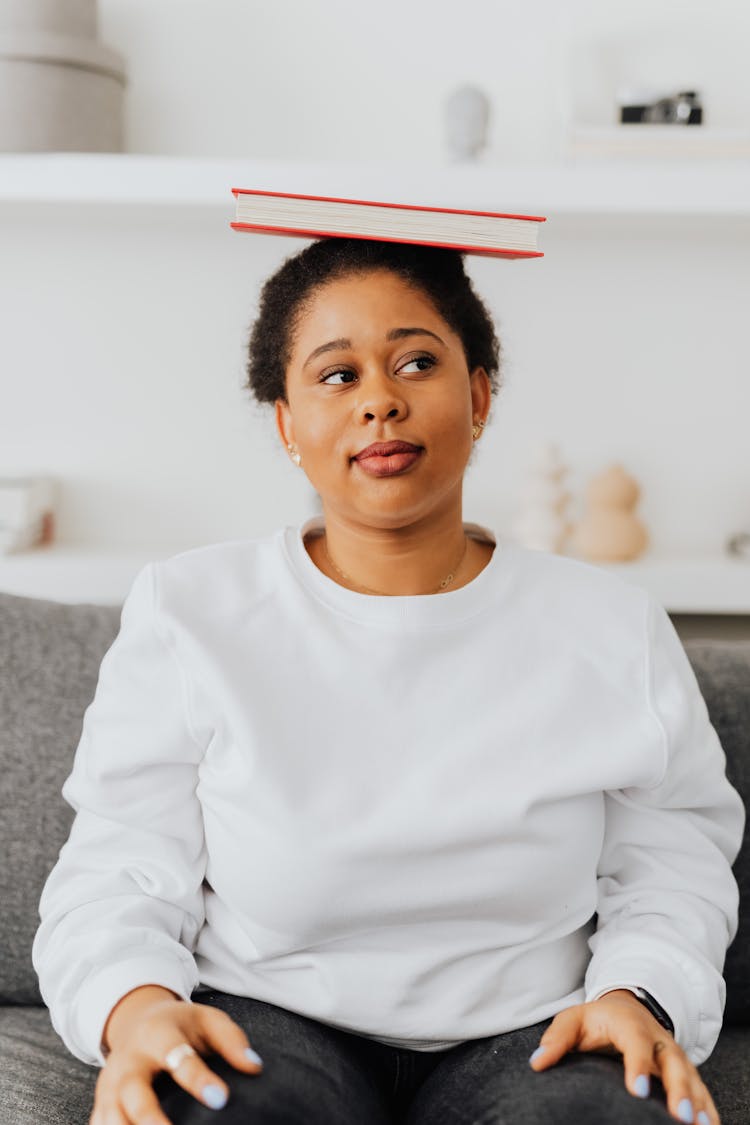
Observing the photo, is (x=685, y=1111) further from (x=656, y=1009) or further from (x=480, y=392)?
(x=480, y=392)

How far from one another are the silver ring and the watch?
0.37 meters

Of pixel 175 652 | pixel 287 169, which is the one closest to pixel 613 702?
pixel 175 652

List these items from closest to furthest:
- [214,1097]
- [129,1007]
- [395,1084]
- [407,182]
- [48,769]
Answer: [214,1097] < [129,1007] < [395,1084] < [48,769] < [407,182]

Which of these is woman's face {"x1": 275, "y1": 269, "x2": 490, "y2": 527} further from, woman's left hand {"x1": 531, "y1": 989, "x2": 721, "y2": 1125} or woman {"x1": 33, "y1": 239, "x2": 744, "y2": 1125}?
woman's left hand {"x1": 531, "y1": 989, "x2": 721, "y2": 1125}

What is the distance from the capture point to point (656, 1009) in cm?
103

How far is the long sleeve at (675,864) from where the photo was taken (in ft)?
3.52

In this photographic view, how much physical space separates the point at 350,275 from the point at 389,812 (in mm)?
484

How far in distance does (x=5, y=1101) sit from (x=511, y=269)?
55.0 inches

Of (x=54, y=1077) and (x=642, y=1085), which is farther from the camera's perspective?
(x=54, y=1077)

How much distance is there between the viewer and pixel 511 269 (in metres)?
1.98

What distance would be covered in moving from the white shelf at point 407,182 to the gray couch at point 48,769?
60 centimetres

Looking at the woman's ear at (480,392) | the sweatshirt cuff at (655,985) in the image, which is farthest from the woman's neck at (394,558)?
the sweatshirt cuff at (655,985)

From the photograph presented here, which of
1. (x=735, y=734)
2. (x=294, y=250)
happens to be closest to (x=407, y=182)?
(x=294, y=250)

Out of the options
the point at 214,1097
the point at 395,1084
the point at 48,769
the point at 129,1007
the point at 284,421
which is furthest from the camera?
the point at 48,769
